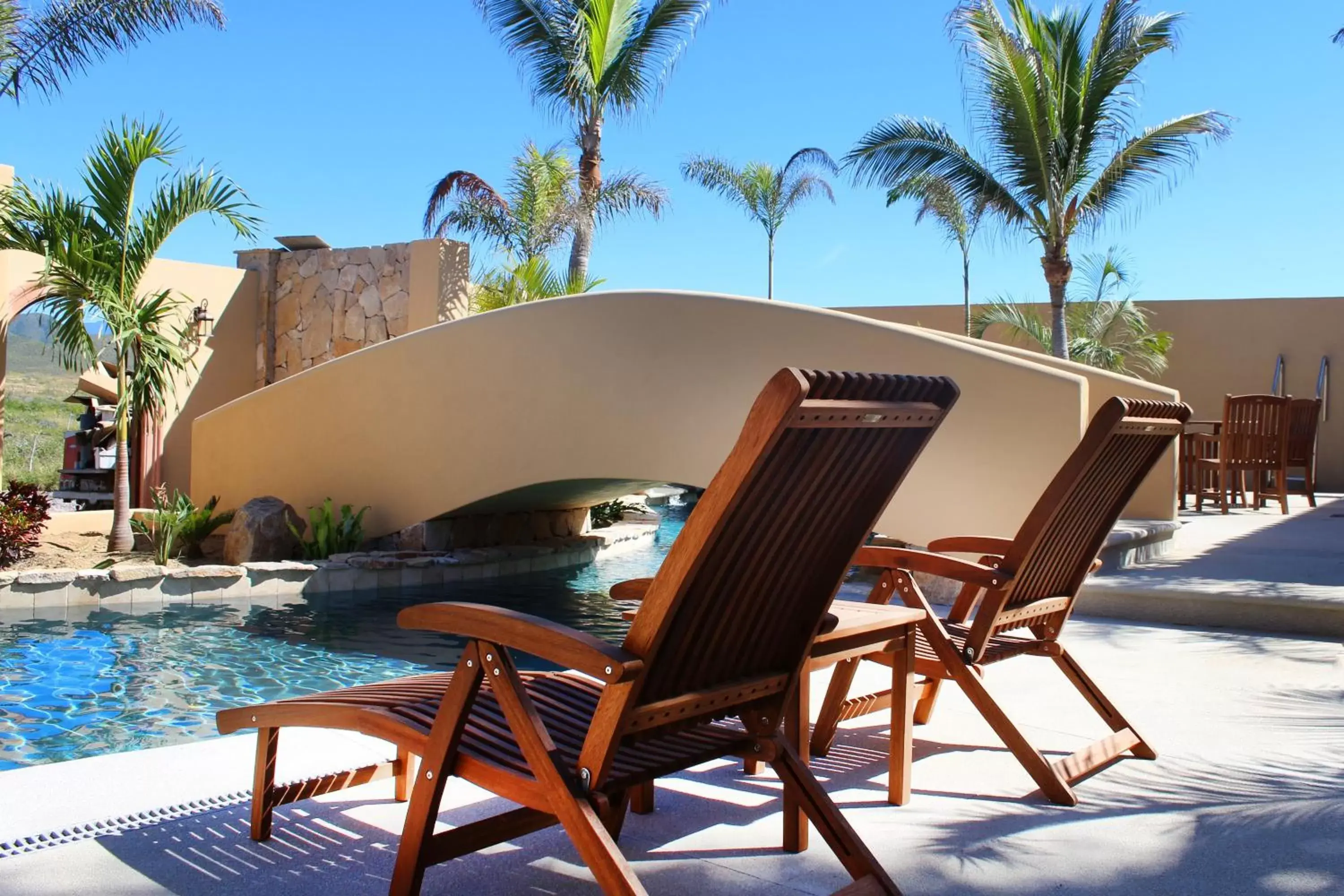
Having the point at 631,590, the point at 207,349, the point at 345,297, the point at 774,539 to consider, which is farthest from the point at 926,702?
the point at 207,349

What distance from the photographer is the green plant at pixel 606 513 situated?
49.9ft

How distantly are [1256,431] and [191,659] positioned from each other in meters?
9.56

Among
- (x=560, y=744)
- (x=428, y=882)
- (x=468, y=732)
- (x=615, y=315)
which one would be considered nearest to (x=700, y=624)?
(x=560, y=744)

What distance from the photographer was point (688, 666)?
85.2 inches

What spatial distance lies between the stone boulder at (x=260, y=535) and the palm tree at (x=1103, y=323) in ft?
43.5

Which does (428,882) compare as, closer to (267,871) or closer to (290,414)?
(267,871)

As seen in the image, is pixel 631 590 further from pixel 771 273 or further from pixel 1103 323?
pixel 771 273

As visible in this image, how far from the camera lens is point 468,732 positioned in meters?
2.27

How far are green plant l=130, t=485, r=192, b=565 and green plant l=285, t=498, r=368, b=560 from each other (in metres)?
1.06

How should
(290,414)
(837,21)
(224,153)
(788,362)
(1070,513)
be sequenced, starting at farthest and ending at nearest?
(837,21) < (290,414) < (224,153) < (788,362) < (1070,513)

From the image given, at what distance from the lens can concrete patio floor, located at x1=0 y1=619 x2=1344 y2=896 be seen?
2441mm

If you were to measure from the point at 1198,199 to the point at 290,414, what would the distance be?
3389 centimetres

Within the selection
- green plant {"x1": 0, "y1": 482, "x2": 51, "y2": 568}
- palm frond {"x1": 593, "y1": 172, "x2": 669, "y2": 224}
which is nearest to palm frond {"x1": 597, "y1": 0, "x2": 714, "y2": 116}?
palm frond {"x1": 593, "y1": 172, "x2": 669, "y2": 224}

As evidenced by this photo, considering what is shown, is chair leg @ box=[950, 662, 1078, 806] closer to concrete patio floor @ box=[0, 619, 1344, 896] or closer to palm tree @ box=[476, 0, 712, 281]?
concrete patio floor @ box=[0, 619, 1344, 896]
